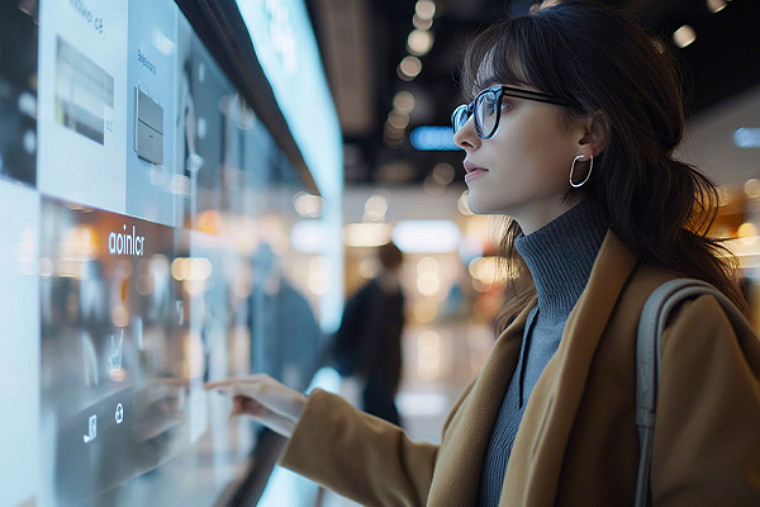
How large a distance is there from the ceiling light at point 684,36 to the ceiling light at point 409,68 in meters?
3.39

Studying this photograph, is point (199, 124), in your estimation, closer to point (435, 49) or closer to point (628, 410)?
point (628, 410)

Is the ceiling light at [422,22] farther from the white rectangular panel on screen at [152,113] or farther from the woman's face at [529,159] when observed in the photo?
the woman's face at [529,159]

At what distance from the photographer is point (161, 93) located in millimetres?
1266

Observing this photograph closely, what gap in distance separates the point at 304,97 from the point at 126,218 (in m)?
2.77

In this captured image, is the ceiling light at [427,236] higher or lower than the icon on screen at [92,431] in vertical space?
higher

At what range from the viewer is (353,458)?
1.41 meters

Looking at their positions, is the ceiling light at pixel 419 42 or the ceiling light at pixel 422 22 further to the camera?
the ceiling light at pixel 419 42

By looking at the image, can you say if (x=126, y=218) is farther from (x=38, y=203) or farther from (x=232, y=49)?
(x=232, y=49)

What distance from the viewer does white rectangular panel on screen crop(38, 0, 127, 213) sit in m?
0.77

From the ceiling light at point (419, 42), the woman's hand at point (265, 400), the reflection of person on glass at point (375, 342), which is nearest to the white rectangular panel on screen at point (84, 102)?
the woman's hand at point (265, 400)

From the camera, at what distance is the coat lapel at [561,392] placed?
2.85 feet

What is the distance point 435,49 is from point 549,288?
276 inches

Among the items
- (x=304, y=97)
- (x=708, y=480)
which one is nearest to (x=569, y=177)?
(x=708, y=480)

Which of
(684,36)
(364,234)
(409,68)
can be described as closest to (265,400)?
(684,36)
